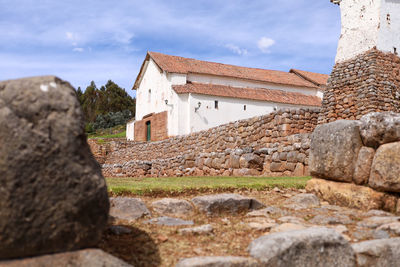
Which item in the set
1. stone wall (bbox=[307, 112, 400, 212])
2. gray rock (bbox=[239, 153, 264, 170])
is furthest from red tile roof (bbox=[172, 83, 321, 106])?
stone wall (bbox=[307, 112, 400, 212])

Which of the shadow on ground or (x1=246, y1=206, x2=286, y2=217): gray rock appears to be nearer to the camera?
the shadow on ground

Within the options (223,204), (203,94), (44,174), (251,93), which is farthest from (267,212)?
(251,93)

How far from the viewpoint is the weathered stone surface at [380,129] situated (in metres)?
4.41

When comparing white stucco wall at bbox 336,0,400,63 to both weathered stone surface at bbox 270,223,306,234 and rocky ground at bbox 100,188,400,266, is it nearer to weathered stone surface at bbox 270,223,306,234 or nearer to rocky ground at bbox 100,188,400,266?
rocky ground at bbox 100,188,400,266

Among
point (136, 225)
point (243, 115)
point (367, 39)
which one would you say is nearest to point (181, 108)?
point (243, 115)

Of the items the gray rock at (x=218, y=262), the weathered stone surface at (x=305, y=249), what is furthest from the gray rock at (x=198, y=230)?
the gray rock at (x=218, y=262)

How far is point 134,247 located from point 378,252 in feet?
7.26

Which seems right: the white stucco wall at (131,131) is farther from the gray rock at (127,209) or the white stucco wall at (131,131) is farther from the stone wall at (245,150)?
the gray rock at (127,209)

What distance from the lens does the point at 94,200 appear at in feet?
7.88

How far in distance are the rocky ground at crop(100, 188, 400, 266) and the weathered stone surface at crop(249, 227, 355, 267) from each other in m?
0.12

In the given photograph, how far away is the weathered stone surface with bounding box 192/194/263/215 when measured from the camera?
4.40 meters

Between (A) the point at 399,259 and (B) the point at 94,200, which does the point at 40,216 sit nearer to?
(B) the point at 94,200

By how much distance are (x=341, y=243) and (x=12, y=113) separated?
9.23 ft

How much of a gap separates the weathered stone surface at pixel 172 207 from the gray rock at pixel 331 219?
1431 millimetres
